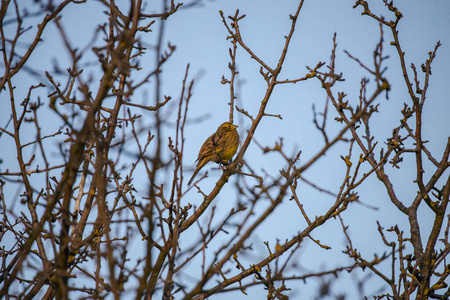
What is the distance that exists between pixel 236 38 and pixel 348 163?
209cm

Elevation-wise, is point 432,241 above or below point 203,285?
above

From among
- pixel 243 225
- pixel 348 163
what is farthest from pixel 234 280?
pixel 243 225

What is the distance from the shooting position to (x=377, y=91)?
2.83 m

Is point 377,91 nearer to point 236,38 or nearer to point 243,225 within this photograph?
point 243,225

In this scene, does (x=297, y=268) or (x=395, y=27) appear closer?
(x=297, y=268)

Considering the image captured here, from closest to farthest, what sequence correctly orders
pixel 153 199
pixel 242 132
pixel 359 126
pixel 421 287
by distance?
pixel 153 199 < pixel 242 132 < pixel 421 287 < pixel 359 126

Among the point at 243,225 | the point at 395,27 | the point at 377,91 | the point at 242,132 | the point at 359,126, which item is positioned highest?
the point at 395,27

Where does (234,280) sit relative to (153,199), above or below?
above

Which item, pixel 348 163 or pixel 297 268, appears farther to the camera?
pixel 348 163

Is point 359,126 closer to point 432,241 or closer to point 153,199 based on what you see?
point 432,241

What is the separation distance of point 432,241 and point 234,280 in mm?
2000

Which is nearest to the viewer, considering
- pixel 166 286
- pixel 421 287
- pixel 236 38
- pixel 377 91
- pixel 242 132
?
pixel 377 91

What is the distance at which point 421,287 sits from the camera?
4355 millimetres

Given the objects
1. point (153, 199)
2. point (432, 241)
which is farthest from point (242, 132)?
point (432, 241)
